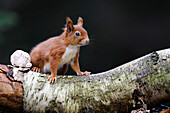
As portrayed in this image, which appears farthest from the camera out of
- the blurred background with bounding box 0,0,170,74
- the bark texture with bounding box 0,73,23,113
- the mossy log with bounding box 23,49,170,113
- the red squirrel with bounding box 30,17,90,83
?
the blurred background with bounding box 0,0,170,74

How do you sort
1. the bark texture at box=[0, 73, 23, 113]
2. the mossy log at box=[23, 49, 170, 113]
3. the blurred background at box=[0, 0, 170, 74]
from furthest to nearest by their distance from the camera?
the blurred background at box=[0, 0, 170, 74], the bark texture at box=[0, 73, 23, 113], the mossy log at box=[23, 49, 170, 113]

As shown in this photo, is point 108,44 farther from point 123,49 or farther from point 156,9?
point 156,9

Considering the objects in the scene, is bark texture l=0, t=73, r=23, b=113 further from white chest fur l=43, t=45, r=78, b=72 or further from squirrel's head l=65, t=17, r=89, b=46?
squirrel's head l=65, t=17, r=89, b=46

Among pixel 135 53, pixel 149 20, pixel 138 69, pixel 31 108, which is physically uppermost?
pixel 149 20

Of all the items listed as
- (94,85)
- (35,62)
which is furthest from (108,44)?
(94,85)

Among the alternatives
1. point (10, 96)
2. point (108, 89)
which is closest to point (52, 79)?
point (10, 96)

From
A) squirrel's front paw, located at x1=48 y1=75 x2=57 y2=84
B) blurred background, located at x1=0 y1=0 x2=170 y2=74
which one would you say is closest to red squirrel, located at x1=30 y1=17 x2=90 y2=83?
squirrel's front paw, located at x1=48 y1=75 x2=57 y2=84

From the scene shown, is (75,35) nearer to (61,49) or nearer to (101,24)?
(61,49)
